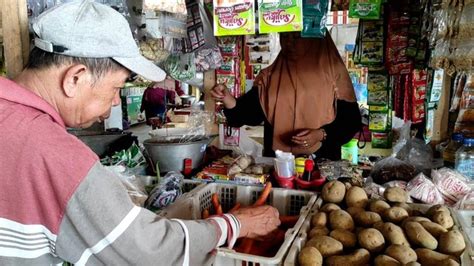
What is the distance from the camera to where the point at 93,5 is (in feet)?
3.28

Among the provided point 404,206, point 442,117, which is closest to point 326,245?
point 404,206

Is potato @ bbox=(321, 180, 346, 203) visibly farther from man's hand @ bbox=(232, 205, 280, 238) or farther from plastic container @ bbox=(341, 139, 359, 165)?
plastic container @ bbox=(341, 139, 359, 165)

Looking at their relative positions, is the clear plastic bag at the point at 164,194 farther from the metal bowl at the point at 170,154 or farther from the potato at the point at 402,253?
the potato at the point at 402,253

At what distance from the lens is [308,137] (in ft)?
8.32

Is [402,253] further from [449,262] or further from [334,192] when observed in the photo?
[334,192]

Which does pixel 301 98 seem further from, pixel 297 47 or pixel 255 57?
pixel 255 57

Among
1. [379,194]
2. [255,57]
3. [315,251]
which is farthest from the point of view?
[255,57]

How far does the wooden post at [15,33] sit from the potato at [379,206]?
1286mm

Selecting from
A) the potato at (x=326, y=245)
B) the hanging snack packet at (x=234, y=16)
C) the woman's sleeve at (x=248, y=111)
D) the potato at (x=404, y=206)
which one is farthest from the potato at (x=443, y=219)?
the woman's sleeve at (x=248, y=111)

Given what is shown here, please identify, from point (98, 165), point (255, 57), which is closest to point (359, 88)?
point (255, 57)

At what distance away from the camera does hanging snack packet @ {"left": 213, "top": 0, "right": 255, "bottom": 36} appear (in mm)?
2084

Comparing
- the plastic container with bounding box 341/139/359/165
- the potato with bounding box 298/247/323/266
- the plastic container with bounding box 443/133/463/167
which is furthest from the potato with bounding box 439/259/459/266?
the plastic container with bounding box 341/139/359/165

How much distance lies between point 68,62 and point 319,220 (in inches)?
35.6

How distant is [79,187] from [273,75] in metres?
2.16
